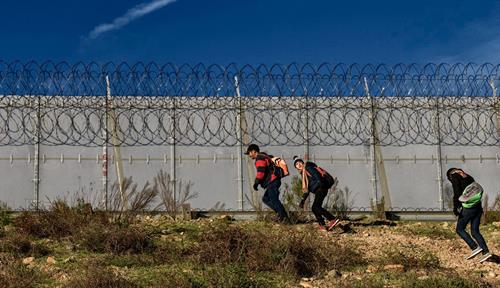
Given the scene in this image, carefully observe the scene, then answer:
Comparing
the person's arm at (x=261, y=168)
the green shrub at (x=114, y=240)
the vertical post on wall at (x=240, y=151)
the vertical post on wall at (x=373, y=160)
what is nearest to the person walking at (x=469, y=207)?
the person's arm at (x=261, y=168)

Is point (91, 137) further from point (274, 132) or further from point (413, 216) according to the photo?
point (413, 216)

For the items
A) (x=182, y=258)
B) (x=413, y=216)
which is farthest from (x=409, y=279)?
(x=413, y=216)

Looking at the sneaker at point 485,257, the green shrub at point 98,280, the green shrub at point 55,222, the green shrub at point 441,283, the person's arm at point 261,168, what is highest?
the person's arm at point 261,168

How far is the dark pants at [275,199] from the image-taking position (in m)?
10.9

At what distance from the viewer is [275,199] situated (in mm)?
10945

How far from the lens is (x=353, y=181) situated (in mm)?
15641

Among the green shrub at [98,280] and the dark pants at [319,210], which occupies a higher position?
the dark pants at [319,210]

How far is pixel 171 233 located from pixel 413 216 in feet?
17.3

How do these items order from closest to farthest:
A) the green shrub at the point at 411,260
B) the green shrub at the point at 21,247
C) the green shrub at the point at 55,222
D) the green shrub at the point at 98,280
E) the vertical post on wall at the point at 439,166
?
the green shrub at the point at 98,280 → the green shrub at the point at 411,260 → the green shrub at the point at 21,247 → the green shrub at the point at 55,222 → the vertical post on wall at the point at 439,166

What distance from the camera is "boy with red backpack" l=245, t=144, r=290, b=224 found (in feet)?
35.9

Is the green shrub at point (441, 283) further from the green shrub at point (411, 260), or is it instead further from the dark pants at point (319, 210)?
the dark pants at point (319, 210)

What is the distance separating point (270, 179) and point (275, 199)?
0.37m

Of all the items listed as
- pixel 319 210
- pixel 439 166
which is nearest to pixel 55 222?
pixel 319 210

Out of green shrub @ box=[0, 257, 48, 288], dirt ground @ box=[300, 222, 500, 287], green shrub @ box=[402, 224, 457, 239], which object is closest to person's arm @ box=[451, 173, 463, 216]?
dirt ground @ box=[300, 222, 500, 287]
